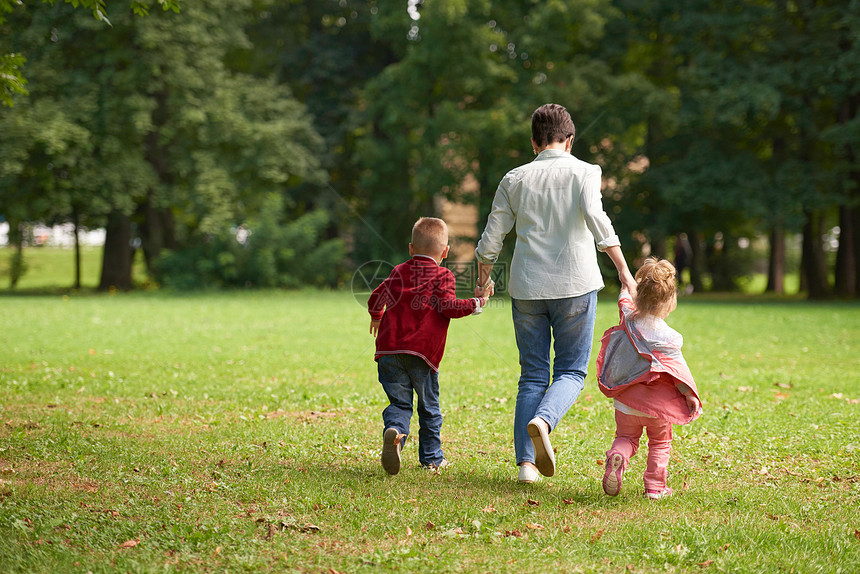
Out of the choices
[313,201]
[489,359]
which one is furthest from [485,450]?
[313,201]

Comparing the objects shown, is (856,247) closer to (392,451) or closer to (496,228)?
(496,228)

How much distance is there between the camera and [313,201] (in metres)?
31.5

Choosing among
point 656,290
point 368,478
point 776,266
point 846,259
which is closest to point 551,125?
point 656,290

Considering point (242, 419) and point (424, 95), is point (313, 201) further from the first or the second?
point (242, 419)

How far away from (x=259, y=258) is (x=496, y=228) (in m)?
21.9

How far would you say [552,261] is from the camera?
181 inches

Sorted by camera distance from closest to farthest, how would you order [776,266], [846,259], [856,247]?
[846,259], [856,247], [776,266]

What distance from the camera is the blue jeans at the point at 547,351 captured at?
180 inches

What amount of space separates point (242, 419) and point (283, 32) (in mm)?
27537

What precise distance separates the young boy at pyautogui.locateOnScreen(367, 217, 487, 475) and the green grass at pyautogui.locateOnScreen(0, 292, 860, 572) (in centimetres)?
51

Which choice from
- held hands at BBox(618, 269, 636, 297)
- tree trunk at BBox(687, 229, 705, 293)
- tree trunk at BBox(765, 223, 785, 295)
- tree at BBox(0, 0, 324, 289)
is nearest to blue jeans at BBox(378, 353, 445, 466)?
held hands at BBox(618, 269, 636, 297)

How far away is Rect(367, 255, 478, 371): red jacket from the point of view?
484cm

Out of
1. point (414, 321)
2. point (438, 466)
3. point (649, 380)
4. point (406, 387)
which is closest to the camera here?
point (649, 380)

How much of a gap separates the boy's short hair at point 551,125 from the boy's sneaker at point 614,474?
71.7 inches
